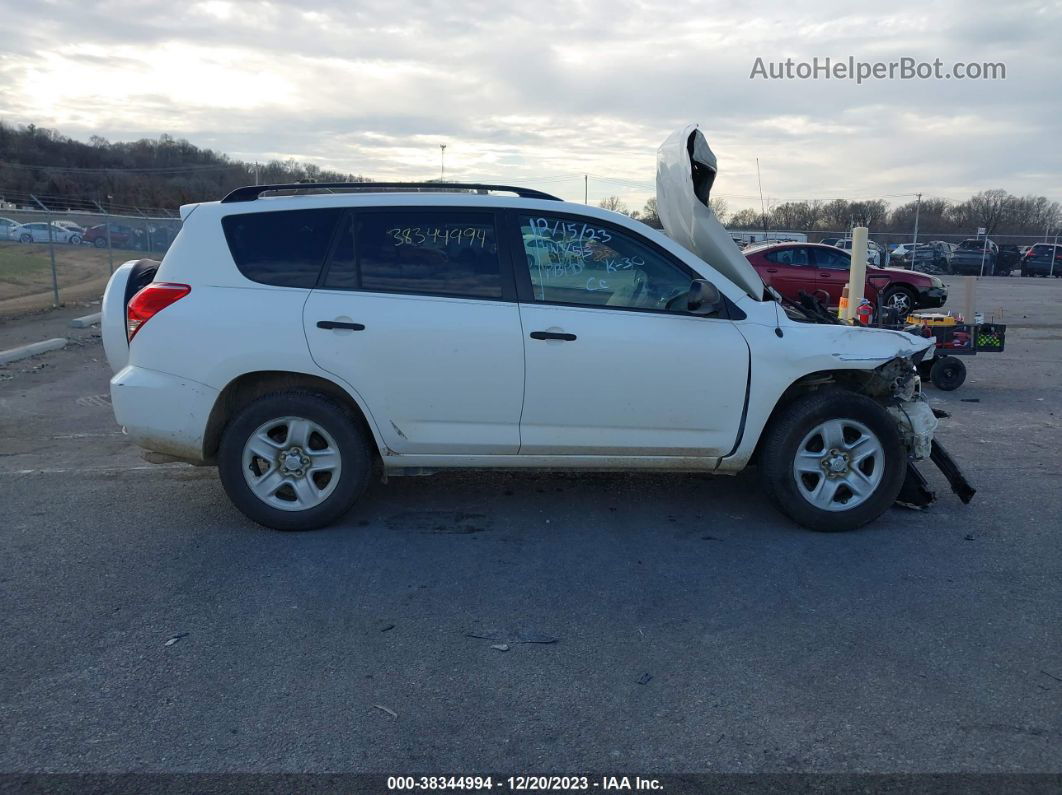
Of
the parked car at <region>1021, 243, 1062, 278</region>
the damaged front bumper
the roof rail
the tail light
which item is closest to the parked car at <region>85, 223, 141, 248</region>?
the roof rail

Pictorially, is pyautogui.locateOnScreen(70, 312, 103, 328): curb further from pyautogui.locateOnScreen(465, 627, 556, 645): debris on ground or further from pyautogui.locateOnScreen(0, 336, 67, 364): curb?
pyautogui.locateOnScreen(465, 627, 556, 645): debris on ground

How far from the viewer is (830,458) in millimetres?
4883

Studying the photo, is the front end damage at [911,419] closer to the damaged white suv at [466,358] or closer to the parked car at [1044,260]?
the damaged white suv at [466,358]

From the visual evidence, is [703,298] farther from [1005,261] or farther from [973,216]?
[973,216]

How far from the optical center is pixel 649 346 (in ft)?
15.4

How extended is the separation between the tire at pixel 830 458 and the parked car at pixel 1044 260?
38771 millimetres

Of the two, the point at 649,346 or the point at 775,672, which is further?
the point at 649,346

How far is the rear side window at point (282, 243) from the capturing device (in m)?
4.73

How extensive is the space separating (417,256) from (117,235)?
1106 inches

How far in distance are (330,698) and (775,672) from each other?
5.75ft

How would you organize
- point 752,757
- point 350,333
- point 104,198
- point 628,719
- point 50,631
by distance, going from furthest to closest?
point 104,198
point 350,333
point 50,631
point 628,719
point 752,757

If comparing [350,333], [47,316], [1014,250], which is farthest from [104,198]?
[350,333]

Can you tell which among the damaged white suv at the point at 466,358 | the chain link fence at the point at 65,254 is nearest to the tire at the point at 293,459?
the damaged white suv at the point at 466,358

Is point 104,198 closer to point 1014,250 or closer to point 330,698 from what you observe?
point 1014,250
